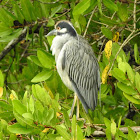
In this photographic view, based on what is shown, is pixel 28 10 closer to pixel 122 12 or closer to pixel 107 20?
pixel 107 20

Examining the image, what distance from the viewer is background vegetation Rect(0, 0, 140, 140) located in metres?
2.74

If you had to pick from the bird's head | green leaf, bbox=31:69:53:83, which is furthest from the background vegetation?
the bird's head

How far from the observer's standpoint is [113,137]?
2.66 metres

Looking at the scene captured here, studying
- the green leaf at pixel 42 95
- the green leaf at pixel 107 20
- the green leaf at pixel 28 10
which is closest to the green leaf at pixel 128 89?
the green leaf at pixel 42 95

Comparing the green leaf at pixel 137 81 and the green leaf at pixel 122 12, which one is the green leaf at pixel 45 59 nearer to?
the green leaf at pixel 122 12

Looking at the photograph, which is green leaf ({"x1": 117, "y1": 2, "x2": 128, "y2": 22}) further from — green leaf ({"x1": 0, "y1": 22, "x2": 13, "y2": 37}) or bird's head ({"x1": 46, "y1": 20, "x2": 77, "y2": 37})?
green leaf ({"x1": 0, "y1": 22, "x2": 13, "y2": 37})

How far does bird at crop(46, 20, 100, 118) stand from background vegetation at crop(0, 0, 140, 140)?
Result: 0.30 ft

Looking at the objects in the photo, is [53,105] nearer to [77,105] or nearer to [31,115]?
[31,115]

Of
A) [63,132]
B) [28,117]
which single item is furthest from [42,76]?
[63,132]

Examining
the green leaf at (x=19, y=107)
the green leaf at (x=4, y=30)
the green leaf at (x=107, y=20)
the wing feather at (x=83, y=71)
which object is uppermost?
the green leaf at (x=4, y=30)

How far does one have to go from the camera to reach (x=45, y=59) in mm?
3686

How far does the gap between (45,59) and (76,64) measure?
1.09 feet

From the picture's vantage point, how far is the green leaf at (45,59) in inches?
143

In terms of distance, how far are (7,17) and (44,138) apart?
1547 millimetres
